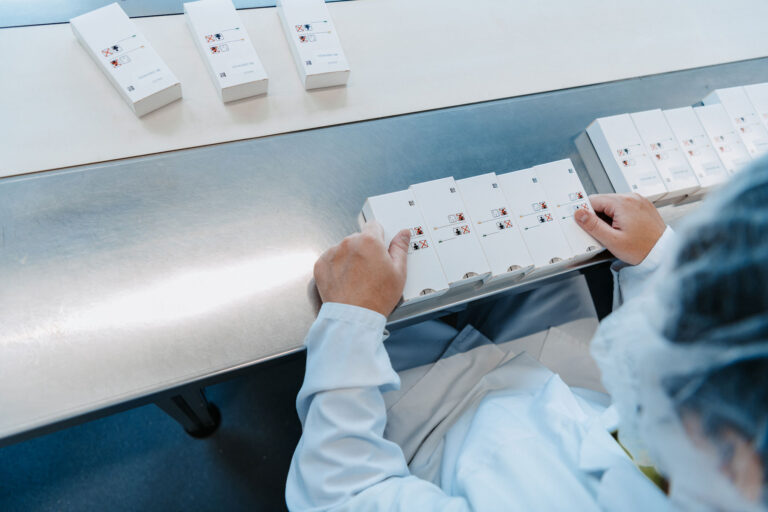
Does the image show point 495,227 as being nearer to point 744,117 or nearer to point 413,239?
point 413,239

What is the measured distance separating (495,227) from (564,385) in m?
0.35

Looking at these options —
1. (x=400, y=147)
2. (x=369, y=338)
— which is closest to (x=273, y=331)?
(x=369, y=338)

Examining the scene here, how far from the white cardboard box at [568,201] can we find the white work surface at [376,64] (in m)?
0.28

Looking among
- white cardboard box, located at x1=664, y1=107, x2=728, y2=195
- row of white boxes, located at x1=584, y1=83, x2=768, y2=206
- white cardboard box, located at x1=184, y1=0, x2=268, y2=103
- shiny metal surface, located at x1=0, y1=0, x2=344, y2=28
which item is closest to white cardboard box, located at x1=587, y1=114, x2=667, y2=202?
→ row of white boxes, located at x1=584, y1=83, x2=768, y2=206

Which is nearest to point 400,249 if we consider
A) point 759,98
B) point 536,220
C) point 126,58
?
point 536,220

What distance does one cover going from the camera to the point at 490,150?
3.31ft

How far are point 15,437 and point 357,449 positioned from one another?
551 mm

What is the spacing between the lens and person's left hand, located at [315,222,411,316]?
763 millimetres

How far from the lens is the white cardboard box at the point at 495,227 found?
0.85 meters

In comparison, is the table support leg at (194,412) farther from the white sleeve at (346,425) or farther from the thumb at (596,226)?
the thumb at (596,226)

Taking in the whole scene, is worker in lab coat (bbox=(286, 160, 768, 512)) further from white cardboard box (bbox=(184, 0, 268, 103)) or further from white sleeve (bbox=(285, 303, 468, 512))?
white cardboard box (bbox=(184, 0, 268, 103))

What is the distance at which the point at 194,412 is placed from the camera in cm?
128

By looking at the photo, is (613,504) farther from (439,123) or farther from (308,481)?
(439,123)

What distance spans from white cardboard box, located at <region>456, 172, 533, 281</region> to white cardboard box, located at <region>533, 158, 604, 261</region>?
0.35 ft
